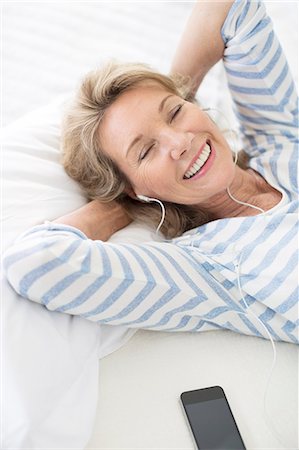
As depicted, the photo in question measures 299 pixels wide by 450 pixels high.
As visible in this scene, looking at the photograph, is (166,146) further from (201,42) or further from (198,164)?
(201,42)

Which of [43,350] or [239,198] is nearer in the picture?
[43,350]

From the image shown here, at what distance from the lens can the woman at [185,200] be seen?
1114mm

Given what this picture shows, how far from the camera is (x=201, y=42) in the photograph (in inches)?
58.4

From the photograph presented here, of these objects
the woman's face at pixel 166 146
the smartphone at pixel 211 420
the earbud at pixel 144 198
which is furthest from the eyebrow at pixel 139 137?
the smartphone at pixel 211 420

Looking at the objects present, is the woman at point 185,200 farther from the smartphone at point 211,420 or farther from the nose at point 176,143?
the smartphone at point 211,420

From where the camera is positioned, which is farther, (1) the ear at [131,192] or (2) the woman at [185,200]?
(1) the ear at [131,192]

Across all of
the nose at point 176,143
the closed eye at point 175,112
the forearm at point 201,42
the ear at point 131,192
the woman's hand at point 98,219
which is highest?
the forearm at point 201,42

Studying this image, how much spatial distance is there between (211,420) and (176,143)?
1.77ft

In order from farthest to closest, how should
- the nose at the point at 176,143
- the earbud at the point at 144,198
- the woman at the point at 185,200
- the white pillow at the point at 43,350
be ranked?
1. the earbud at the point at 144,198
2. the nose at the point at 176,143
3. the woman at the point at 185,200
4. the white pillow at the point at 43,350

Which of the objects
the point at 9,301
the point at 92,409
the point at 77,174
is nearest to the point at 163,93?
the point at 77,174

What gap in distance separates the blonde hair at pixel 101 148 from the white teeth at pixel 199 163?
13 centimetres

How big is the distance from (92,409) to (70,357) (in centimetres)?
10

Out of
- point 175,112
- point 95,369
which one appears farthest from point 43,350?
point 175,112

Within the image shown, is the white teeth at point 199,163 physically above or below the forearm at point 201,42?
below
